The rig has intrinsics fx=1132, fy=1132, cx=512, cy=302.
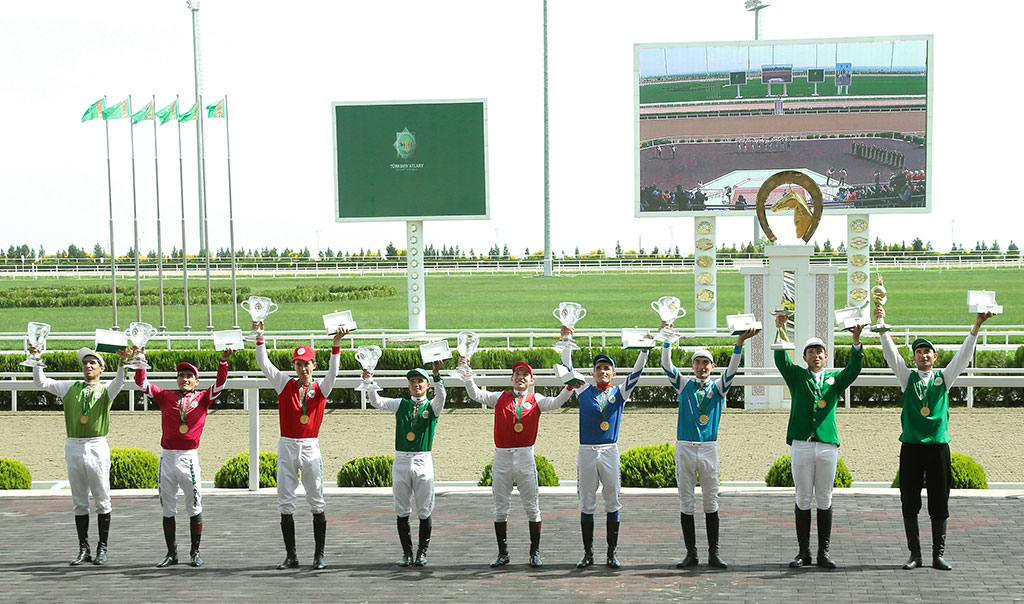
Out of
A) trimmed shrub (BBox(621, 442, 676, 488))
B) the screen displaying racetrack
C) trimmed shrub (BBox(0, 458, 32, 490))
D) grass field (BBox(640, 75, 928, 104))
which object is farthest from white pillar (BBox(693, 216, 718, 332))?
trimmed shrub (BBox(0, 458, 32, 490))

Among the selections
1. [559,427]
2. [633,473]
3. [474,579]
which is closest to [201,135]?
[559,427]

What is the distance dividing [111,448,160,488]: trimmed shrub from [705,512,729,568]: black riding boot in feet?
18.0

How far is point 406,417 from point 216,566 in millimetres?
1633

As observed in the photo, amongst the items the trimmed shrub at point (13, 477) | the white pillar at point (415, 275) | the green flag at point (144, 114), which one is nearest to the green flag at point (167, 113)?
the green flag at point (144, 114)

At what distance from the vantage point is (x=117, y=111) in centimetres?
3198

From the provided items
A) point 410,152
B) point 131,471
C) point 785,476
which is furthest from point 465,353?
point 410,152

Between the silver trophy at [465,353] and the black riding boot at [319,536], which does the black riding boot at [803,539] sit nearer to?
the silver trophy at [465,353]

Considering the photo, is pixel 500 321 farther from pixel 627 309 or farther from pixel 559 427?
pixel 559 427

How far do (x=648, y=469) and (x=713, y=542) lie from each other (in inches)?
105

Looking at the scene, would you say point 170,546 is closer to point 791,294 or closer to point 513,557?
point 513,557

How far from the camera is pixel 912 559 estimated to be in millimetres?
7320

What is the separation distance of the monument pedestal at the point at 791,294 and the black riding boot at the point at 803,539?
1197cm

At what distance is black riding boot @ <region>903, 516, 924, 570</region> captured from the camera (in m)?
7.29

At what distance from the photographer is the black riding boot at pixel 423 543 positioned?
24.7 feet
